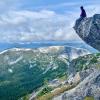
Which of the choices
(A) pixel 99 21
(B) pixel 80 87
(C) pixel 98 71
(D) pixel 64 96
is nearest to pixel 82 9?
(A) pixel 99 21

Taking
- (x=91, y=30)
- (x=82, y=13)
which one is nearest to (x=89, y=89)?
(x=91, y=30)

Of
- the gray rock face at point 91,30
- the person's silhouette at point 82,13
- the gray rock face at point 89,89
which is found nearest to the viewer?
the person's silhouette at point 82,13

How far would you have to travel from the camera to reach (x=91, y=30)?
344 ft

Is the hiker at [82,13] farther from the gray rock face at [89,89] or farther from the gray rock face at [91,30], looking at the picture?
the gray rock face at [89,89]

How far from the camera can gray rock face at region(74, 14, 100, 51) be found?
104312mm

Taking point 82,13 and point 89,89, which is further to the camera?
point 89,89

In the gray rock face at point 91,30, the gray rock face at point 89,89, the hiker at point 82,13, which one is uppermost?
the hiker at point 82,13

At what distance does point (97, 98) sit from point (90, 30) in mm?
24534

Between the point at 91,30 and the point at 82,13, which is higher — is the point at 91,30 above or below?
below

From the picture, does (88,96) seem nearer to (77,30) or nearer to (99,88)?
(99,88)

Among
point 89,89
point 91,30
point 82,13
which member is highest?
point 82,13

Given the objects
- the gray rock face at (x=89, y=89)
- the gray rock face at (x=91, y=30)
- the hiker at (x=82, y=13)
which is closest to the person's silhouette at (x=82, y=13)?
the hiker at (x=82, y=13)

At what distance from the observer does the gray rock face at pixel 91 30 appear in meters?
104

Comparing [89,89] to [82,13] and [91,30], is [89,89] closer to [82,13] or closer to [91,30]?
[91,30]
